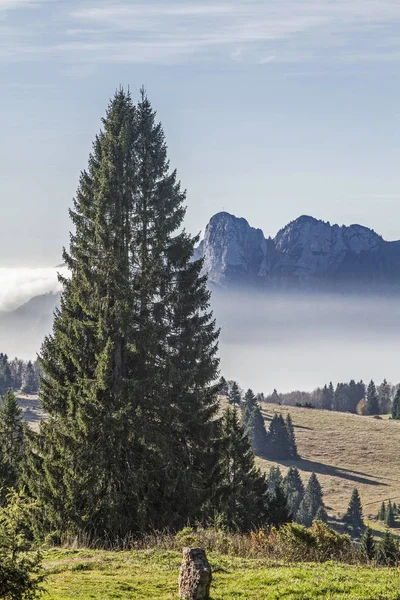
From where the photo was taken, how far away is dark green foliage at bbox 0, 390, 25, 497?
3922 centimetres

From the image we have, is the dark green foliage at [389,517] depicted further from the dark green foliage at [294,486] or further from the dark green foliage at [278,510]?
the dark green foliage at [278,510]

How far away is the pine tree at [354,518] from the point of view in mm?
95438

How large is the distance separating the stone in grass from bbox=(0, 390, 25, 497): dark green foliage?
78.3 ft

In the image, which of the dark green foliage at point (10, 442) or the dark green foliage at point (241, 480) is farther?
the dark green foliage at point (241, 480)

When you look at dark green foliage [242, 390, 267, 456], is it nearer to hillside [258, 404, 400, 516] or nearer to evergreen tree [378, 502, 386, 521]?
hillside [258, 404, 400, 516]

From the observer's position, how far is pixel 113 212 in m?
31.0

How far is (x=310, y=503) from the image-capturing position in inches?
4126

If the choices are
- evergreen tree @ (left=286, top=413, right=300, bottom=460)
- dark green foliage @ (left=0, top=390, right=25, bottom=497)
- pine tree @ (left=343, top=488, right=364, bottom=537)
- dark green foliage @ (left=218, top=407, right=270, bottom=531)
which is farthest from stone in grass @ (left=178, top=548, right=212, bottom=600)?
evergreen tree @ (left=286, top=413, right=300, bottom=460)

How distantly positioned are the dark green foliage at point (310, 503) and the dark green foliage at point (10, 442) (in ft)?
222

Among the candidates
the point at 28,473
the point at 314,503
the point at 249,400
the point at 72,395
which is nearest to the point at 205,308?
the point at 72,395

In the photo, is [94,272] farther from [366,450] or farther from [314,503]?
[366,450]

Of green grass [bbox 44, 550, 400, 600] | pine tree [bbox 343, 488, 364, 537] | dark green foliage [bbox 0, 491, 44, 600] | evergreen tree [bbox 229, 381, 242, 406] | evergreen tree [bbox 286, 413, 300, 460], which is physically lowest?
pine tree [bbox 343, 488, 364, 537]

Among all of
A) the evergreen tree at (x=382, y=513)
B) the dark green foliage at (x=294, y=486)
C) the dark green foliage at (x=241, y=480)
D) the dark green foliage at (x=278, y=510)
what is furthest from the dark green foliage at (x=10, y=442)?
the evergreen tree at (x=382, y=513)

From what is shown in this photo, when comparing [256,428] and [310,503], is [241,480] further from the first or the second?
[256,428]
